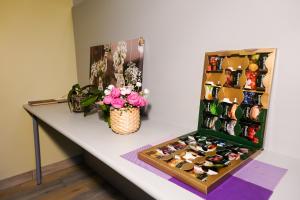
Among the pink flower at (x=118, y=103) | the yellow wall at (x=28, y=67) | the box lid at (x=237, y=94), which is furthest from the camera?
the yellow wall at (x=28, y=67)

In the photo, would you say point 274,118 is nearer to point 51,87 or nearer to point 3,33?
point 51,87

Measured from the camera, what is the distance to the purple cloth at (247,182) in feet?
2.01

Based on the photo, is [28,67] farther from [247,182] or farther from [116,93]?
[247,182]

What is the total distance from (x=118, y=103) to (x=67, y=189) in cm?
131

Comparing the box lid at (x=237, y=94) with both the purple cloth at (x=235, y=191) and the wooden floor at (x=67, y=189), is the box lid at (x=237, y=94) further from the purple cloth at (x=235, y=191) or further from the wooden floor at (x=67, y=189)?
the wooden floor at (x=67, y=189)

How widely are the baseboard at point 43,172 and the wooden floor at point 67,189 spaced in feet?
0.13

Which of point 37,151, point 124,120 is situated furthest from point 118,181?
point 124,120

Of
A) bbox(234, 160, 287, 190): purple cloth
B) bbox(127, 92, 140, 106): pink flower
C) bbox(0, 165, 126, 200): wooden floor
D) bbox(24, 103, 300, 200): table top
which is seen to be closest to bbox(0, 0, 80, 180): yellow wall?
bbox(0, 165, 126, 200): wooden floor

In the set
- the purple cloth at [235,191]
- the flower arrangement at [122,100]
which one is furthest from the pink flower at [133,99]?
the purple cloth at [235,191]

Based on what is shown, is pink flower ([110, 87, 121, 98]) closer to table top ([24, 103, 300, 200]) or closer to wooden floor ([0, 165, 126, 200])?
table top ([24, 103, 300, 200])

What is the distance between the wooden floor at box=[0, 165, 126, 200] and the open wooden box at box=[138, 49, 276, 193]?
1.19 m

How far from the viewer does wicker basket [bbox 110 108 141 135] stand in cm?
111

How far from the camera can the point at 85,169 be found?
2.29 metres

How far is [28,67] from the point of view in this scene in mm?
1923
